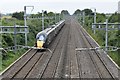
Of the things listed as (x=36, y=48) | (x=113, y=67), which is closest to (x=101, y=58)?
(x=113, y=67)

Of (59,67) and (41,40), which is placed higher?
(41,40)

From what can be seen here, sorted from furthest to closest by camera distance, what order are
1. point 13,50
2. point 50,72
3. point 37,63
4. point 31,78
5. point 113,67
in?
point 13,50
point 37,63
point 113,67
point 50,72
point 31,78

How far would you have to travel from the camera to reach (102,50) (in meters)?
23.9

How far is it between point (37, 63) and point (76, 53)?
532 centimetres

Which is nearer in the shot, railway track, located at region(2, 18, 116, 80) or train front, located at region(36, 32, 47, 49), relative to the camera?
railway track, located at region(2, 18, 116, 80)

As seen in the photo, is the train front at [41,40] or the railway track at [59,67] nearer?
the railway track at [59,67]

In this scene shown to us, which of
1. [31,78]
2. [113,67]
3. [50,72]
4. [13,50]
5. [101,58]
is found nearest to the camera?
[31,78]

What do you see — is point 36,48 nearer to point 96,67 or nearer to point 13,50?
point 13,50

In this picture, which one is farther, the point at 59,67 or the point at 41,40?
the point at 41,40

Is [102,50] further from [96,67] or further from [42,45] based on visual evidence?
[96,67]

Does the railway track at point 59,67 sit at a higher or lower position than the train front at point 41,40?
lower

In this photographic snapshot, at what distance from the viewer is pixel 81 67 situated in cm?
1702

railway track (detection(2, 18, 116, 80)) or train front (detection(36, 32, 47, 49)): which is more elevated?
train front (detection(36, 32, 47, 49))

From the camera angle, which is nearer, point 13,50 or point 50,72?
point 50,72
